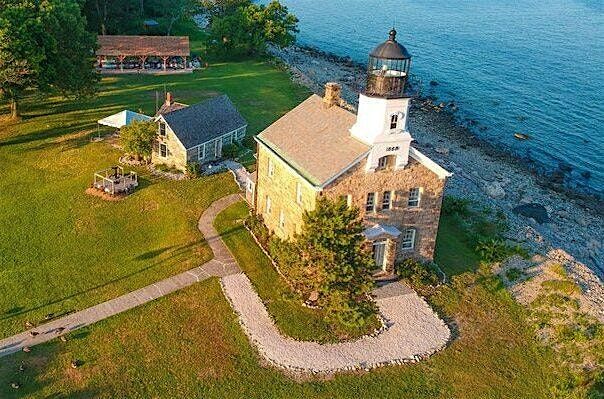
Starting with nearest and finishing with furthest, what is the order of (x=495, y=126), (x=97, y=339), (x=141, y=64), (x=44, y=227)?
(x=97, y=339) < (x=44, y=227) < (x=495, y=126) < (x=141, y=64)

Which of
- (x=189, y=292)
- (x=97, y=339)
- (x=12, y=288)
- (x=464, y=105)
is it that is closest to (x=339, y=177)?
(x=189, y=292)

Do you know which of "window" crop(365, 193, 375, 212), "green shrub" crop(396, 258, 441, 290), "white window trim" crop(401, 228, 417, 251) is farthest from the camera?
"white window trim" crop(401, 228, 417, 251)

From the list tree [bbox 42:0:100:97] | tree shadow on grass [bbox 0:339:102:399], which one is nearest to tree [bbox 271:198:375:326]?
tree shadow on grass [bbox 0:339:102:399]

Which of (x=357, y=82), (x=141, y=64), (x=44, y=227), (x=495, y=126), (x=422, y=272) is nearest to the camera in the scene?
(x=422, y=272)

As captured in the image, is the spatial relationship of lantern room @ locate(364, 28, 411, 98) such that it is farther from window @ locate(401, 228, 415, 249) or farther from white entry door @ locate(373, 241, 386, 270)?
white entry door @ locate(373, 241, 386, 270)

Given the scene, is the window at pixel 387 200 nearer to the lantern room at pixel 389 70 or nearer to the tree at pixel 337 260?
the tree at pixel 337 260

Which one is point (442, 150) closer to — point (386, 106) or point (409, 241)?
point (409, 241)

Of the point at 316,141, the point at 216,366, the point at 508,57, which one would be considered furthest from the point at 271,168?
the point at 508,57

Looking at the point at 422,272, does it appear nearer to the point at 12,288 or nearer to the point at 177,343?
the point at 177,343
